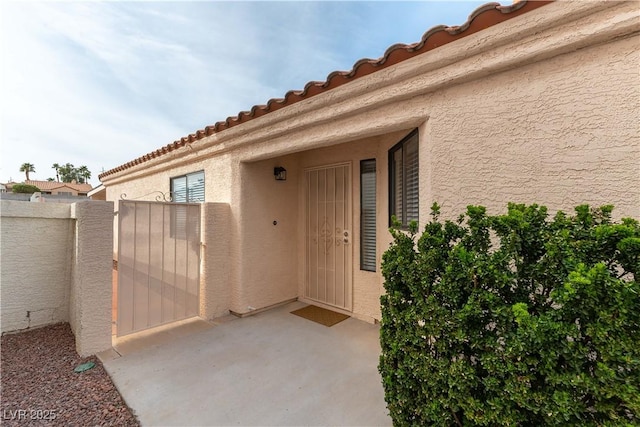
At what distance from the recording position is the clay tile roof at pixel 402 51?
3076 millimetres

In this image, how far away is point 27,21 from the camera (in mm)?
5930

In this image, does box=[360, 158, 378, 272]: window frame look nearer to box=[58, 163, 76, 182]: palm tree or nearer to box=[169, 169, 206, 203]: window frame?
box=[169, 169, 206, 203]: window frame

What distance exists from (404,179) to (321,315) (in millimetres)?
4381

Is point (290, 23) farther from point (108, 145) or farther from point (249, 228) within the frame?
point (108, 145)

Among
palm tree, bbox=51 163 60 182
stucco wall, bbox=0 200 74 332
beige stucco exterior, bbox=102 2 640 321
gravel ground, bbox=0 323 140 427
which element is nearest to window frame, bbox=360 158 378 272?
Result: beige stucco exterior, bbox=102 2 640 321

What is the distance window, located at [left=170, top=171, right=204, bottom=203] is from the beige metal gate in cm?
195

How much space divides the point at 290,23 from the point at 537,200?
844cm

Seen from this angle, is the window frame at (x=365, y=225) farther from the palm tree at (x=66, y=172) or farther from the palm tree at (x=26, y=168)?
the palm tree at (x=66, y=172)

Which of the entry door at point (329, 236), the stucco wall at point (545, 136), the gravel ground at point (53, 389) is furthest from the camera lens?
the entry door at point (329, 236)

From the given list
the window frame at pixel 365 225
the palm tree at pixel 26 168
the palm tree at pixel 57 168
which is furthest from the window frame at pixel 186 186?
the palm tree at pixel 57 168

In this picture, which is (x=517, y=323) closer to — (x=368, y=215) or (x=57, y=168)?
(x=368, y=215)

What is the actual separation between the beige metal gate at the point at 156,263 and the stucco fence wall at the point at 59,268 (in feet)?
1.44

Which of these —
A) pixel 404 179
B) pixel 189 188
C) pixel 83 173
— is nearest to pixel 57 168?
pixel 83 173

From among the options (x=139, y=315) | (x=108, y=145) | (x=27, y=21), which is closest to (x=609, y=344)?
(x=139, y=315)
